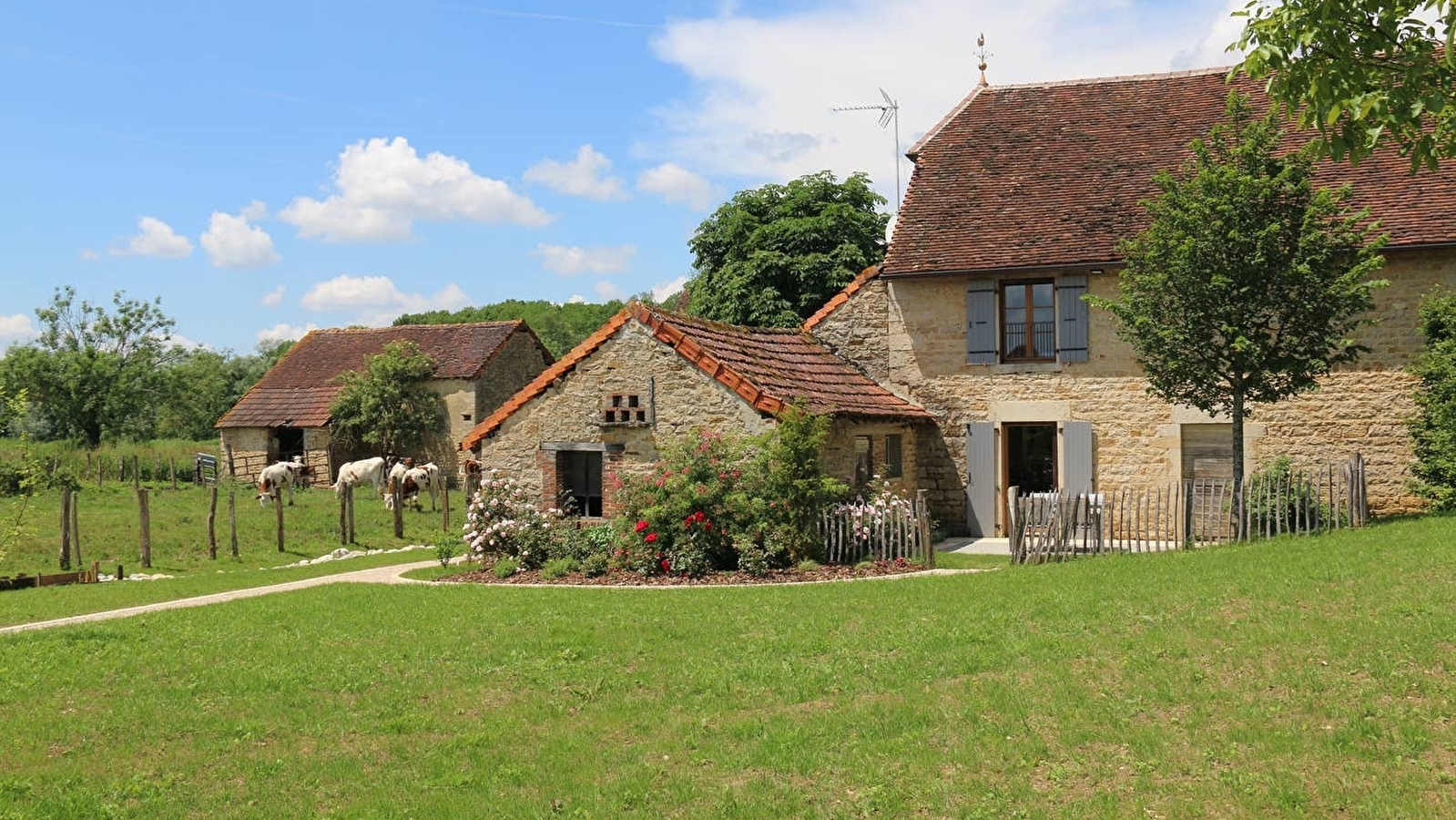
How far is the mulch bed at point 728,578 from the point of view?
1672cm

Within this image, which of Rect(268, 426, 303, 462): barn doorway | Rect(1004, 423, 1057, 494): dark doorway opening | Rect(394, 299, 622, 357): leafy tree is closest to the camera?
Rect(1004, 423, 1057, 494): dark doorway opening

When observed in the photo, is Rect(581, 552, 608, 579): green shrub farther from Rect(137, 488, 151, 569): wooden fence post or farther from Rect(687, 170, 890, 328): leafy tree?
Rect(687, 170, 890, 328): leafy tree

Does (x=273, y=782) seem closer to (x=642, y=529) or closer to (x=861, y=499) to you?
(x=642, y=529)

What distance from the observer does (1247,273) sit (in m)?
17.3

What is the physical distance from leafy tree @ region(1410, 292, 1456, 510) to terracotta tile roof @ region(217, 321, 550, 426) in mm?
30185

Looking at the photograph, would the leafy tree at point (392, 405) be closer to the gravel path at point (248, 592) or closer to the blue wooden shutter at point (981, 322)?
the gravel path at point (248, 592)

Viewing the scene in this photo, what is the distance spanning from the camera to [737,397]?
18703mm

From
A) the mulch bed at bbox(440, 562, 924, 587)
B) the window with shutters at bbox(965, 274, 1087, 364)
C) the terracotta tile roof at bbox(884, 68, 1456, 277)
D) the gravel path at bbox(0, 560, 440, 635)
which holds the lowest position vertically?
the gravel path at bbox(0, 560, 440, 635)

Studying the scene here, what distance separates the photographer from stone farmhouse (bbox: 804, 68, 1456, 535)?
19.9 meters

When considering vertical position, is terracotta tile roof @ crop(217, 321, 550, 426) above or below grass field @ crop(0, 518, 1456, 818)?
above

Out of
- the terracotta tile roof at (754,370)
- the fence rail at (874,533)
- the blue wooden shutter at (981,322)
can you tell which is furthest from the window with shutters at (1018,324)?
the fence rail at (874,533)

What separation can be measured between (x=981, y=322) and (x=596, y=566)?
8.69 meters

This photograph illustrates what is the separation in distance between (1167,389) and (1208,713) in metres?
11.3

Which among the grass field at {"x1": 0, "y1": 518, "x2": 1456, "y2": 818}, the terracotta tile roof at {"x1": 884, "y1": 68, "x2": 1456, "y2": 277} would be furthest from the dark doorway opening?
the grass field at {"x1": 0, "y1": 518, "x2": 1456, "y2": 818}
